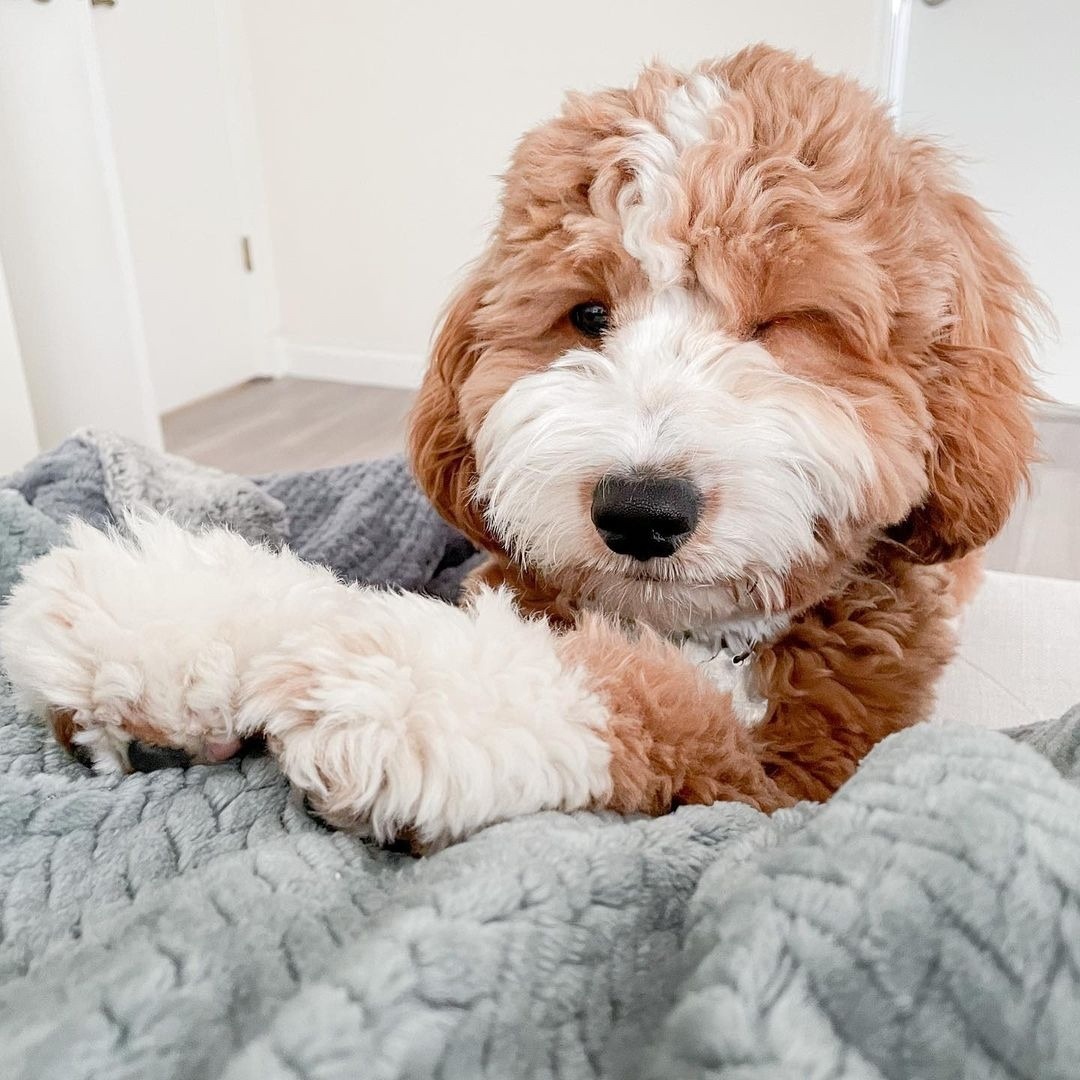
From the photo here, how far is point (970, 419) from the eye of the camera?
0.87m

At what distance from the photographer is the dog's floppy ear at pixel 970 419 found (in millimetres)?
865

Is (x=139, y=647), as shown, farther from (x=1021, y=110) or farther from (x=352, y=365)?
(x=352, y=365)

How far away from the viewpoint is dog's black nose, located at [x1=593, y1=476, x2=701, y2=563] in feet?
2.43

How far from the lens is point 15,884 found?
0.57m

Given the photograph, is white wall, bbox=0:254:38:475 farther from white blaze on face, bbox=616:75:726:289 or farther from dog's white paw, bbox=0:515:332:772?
white blaze on face, bbox=616:75:726:289

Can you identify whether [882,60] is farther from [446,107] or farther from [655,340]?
[655,340]

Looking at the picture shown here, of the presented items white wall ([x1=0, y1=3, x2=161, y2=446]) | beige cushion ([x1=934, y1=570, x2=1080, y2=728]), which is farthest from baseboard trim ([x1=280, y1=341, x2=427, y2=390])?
beige cushion ([x1=934, y1=570, x2=1080, y2=728])

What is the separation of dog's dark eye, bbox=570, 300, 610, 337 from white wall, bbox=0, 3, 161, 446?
1.88m

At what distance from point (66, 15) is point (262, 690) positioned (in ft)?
7.26

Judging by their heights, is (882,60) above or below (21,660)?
above

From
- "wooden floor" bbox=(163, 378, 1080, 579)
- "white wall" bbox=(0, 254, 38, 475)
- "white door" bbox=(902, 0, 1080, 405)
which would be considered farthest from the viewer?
"white door" bbox=(902, 0, 1080, 405)

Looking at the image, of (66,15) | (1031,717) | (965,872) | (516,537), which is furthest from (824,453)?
(66,15)

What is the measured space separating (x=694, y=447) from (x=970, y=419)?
276 millimetres

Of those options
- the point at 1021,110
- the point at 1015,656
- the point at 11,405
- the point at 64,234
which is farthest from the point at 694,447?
the point at 1021,110
